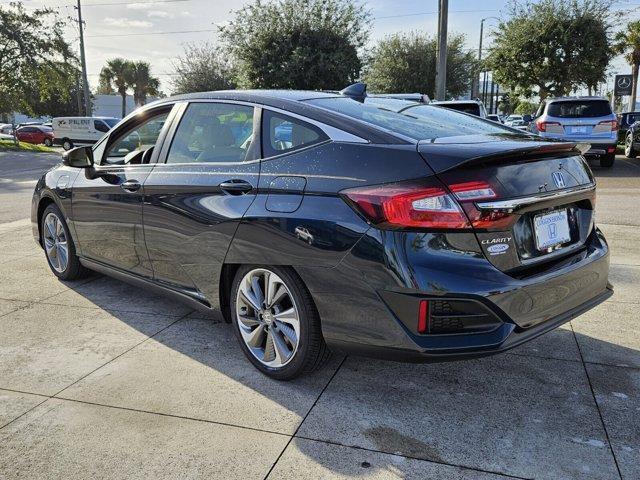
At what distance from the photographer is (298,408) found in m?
2.91

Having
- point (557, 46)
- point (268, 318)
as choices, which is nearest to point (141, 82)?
point (557, 46)

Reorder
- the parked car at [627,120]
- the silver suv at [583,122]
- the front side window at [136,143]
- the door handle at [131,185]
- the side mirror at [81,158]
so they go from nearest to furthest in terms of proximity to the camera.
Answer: the door handle at [131,185] < the front side window at [136,143] < the side mirror at [81,158] < the silver suv at [583,122] < the parked car at [627,120]

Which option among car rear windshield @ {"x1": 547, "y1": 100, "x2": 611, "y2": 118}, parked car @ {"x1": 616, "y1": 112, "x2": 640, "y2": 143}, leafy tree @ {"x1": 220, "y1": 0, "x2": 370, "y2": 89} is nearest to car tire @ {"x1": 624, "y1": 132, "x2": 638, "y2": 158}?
car rear windshield @ {"x1": 547, "y1": 100, "x2": 611, "y2": 118}

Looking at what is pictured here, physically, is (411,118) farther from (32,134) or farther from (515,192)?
(32,134)

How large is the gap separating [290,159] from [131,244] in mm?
1598

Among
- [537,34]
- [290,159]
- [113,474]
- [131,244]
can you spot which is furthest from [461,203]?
[537,34]

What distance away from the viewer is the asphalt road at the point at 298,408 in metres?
2.45

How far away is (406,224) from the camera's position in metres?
2.47

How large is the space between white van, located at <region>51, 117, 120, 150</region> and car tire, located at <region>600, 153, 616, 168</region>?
85.2 feet

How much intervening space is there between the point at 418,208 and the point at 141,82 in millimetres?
66132

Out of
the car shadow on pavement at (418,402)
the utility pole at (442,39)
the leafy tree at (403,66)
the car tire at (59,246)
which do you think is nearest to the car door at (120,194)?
the car tire at (59,246)

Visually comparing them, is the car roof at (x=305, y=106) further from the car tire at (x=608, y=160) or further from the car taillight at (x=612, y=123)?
the car tire at (x=608, y=160)

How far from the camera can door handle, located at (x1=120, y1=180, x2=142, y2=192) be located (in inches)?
151

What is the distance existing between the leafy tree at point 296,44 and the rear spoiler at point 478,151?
23938mm
